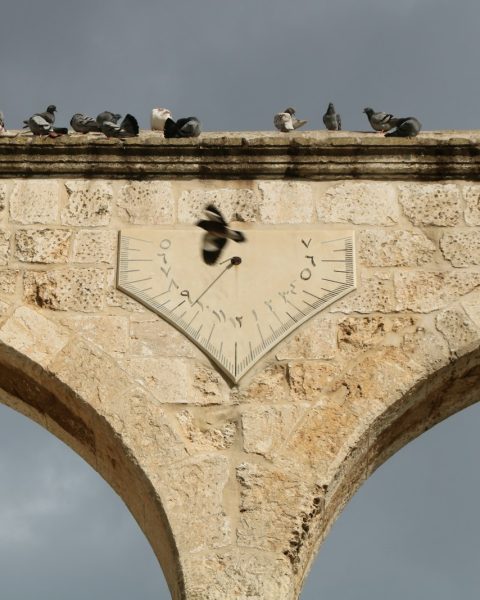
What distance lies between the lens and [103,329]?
6633 millimetres

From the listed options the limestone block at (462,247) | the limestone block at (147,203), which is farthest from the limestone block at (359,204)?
the limestone block at (147,203)

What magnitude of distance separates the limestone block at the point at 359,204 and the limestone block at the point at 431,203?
62 mm

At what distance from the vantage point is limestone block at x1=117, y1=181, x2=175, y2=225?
697cm

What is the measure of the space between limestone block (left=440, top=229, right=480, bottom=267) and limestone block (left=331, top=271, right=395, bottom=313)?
1.04 ft

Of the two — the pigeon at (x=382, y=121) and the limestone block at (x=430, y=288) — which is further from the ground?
the pigeon at (x=382, y=121)

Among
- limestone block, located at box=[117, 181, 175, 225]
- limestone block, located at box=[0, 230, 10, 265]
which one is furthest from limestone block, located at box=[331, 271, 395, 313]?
limestone block, located at box=[0, 230, 10, 265]

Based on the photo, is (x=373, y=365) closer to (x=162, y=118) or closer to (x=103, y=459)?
(x=103, y=459)

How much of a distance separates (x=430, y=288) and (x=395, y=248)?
269mm

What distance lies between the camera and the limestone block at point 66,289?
671 cm

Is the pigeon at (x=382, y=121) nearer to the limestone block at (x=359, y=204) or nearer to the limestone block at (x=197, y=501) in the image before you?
the limestone block at (x=359, y=204)

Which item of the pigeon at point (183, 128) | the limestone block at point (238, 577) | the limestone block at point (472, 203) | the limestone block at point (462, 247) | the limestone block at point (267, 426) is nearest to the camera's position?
the limestone block at point (238, 577)

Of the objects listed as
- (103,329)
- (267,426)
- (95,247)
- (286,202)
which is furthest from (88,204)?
(267,426)

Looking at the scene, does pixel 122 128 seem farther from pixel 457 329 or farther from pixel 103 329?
pixel 457 329

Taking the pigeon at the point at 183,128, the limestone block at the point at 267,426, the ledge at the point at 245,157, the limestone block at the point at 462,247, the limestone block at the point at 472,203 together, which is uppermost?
the pigeon at the point at 183,128
